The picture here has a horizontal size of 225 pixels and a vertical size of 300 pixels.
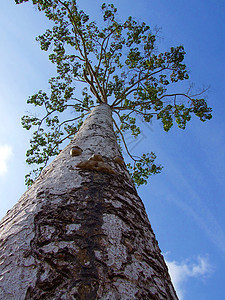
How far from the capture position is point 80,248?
930mm

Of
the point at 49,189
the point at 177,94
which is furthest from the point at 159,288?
the point at 177,94

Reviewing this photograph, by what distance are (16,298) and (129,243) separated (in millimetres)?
537

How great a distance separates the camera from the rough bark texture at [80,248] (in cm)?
78

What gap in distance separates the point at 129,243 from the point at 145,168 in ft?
25.1

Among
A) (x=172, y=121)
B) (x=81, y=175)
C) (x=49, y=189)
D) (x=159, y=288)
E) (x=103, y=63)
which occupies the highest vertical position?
(x=103, y=63)

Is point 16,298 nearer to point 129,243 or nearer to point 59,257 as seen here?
point 59,257

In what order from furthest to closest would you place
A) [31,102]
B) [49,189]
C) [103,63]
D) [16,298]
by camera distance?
[103,63] < [31,102] < [49,189] < [16,298]

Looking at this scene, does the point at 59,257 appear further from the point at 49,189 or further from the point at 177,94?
the point at 177,94

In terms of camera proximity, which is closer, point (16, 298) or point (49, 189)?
point (16, 298)

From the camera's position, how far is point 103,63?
29.4 feet

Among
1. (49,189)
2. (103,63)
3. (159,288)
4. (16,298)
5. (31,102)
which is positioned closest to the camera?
(16,298)

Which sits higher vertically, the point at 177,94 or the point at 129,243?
the point at 177,94

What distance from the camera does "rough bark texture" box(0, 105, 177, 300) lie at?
30.6 inches

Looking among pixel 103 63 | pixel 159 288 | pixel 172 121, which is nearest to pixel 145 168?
pixel 172 121
